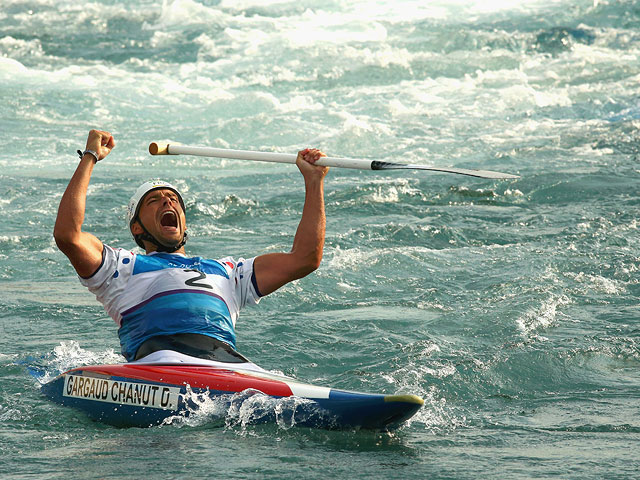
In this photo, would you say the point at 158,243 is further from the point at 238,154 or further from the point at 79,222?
the point at 238,154

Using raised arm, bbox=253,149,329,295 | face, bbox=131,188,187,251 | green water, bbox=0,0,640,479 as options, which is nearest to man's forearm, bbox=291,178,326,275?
raised arm, bbox=253,149,329,295

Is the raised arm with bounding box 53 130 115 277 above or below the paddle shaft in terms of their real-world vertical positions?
below

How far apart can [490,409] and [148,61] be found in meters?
17.4

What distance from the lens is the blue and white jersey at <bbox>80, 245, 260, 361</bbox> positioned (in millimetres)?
4457

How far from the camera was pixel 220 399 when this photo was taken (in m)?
4.14

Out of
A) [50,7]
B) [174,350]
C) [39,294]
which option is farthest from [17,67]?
[174,350]

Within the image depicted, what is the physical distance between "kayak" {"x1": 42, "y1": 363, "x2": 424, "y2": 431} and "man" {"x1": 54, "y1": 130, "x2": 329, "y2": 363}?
15cm

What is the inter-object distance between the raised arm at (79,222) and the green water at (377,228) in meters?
0.73

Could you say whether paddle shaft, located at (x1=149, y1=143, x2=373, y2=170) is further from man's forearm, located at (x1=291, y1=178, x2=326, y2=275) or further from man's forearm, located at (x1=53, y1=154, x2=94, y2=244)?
man's forearm, located at (x1=53, y1=154, x2=94, y2=244)

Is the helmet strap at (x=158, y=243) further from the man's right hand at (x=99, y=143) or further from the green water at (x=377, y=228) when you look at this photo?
the green water at (x=377, y=228)

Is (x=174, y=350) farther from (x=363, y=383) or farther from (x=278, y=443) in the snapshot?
(x=363, y=383)

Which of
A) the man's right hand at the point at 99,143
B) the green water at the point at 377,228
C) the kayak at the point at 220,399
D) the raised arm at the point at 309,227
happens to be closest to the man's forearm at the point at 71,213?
the man's right hand at the point at 99,143

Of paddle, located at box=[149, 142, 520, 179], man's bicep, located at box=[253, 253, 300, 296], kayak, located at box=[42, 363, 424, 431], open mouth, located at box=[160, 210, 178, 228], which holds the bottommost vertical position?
kayak, located at box=[42, 363, 424, 431]

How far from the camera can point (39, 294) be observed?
705 cm
